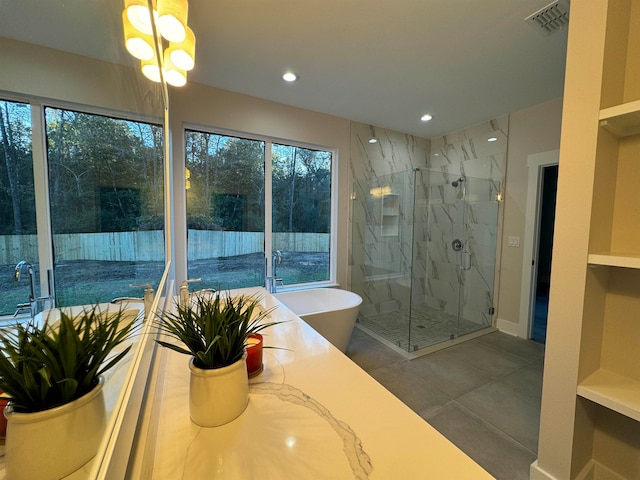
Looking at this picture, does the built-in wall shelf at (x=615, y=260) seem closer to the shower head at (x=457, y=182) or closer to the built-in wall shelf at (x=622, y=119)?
the built-in wall shelf at (x=622, y=119)

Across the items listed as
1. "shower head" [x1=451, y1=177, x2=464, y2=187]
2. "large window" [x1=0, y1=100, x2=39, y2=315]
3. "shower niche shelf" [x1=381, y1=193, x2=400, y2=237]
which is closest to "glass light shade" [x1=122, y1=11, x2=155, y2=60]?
"large window" [x1=0, y1=100, x2=39, y2=315]

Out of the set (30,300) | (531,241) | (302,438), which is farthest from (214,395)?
(531,241)

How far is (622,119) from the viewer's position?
1.11 meters

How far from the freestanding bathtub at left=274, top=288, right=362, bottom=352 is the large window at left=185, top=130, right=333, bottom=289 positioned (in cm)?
40

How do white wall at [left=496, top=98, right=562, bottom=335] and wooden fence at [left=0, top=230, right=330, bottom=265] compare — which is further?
white wall at [left=496, top=98, right=562, bottom=335]

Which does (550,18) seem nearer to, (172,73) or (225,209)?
(172,73)

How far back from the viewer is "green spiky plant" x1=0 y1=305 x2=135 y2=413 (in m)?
0.32

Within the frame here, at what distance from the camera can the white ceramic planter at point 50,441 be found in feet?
1.05

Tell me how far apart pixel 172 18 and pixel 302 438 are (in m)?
1.71

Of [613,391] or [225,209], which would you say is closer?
[613,391]

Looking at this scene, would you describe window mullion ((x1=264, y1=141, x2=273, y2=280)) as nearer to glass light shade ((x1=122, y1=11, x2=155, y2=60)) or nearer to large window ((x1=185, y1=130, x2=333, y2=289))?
large window ((x1=185, y1=130, x2=333, y2=289))

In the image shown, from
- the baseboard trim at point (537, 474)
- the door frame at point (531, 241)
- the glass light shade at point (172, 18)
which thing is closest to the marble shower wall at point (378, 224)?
the door frame at point (531, 241)

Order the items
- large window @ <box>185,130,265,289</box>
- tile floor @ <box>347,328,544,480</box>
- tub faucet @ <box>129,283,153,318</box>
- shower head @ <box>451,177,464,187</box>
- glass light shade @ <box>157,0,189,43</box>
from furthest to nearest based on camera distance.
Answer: shower head @ <box>451,177,464,187</box> < large window @ <box>185,130,265,289</box> < tile floor @ <box>347,328,544,480</box> < glass light shade @ <box>157,0,189,43</box> < tub faucet @ <box>129,283,153,318</box>

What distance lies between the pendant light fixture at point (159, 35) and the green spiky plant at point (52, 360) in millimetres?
893
